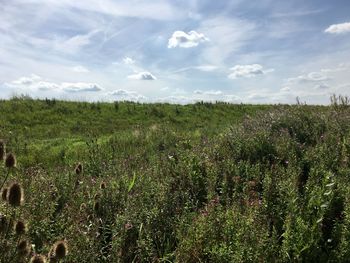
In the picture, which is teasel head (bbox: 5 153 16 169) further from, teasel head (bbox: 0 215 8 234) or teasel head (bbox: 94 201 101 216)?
teasel head (bbox: 94 201 101 216)

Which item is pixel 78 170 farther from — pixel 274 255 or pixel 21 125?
pixel 21 125

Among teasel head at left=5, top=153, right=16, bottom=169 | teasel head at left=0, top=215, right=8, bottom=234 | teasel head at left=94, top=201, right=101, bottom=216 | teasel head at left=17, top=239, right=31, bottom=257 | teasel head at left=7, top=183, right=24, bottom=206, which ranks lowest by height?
teasel head at left=94, top=201, right=101, bottom=216

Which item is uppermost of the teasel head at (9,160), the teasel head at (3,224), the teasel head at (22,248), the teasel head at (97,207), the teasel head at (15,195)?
the teasel head at (9,160)

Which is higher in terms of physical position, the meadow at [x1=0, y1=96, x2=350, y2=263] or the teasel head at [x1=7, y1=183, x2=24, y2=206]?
the teasel head at [x1=7, y1=183, x2=24, y2=206]

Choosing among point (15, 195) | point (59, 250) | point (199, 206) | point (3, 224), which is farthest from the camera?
point (199, 206)

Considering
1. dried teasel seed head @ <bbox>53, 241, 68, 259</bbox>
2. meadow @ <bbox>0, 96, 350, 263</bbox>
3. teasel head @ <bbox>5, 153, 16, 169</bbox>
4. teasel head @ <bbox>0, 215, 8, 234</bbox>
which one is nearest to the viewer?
dried teasel seed head @ <bbox>53, 241, 68, 259</bbox>

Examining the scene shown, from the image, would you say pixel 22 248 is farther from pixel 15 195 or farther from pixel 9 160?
pixel 9 160

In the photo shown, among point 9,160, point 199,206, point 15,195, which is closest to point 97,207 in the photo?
point 199,206

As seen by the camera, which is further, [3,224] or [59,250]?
[3,224]

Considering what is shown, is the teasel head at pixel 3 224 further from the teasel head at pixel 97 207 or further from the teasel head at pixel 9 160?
the teasel head at pixel 97 207

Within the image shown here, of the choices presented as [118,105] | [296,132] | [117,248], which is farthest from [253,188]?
[118,105]

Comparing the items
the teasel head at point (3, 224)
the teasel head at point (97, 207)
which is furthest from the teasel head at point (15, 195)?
the teasel head at point (97, 207)

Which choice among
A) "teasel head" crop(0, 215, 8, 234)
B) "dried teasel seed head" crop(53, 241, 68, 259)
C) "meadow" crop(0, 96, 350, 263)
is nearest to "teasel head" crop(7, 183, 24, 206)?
"meadow" crop(0, 96, 350, 263)

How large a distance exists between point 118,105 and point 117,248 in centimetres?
1583
